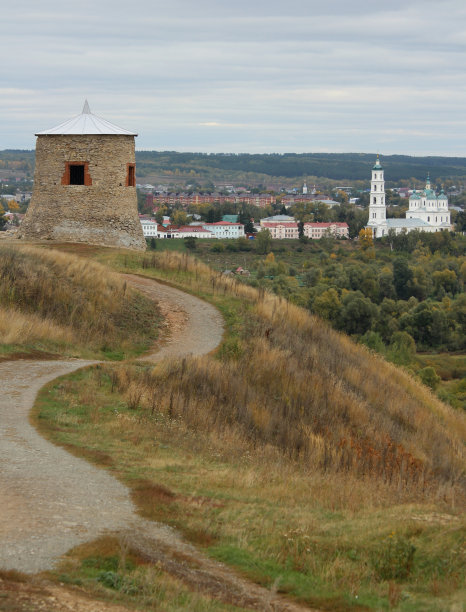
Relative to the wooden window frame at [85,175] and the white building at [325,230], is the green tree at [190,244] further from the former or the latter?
the wooden window frame at [85,175]

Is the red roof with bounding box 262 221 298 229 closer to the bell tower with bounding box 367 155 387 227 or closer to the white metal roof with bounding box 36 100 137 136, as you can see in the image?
the bell tower with bounding box 367 155 387 227

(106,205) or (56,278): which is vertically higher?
(106,205)

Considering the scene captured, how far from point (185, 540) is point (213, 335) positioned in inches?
333

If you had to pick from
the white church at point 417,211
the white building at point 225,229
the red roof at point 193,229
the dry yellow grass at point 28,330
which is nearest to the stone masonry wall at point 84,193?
the dry yellow grass at point 28,330

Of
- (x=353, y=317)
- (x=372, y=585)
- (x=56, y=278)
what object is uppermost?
(x=56, y=278)

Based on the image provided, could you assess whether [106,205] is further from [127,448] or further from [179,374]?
[127,448]

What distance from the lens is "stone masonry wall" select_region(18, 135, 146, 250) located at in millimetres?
20156

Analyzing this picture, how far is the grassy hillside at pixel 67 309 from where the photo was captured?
38.3 ft

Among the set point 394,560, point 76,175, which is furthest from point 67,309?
point 394,560

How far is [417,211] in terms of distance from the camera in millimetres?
164000

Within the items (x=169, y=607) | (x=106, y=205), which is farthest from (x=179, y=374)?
(x=106, y=205)

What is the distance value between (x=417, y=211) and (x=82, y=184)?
149 metres

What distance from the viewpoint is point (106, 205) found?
67.1 ft

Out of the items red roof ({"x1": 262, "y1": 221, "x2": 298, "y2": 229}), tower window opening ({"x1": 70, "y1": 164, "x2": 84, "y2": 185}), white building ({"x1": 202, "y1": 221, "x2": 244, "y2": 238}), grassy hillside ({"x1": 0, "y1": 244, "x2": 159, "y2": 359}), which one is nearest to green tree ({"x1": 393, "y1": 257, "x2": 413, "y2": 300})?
white building ({"x1": 202, "y1": 221, "x2": 244, "y2": 238})
